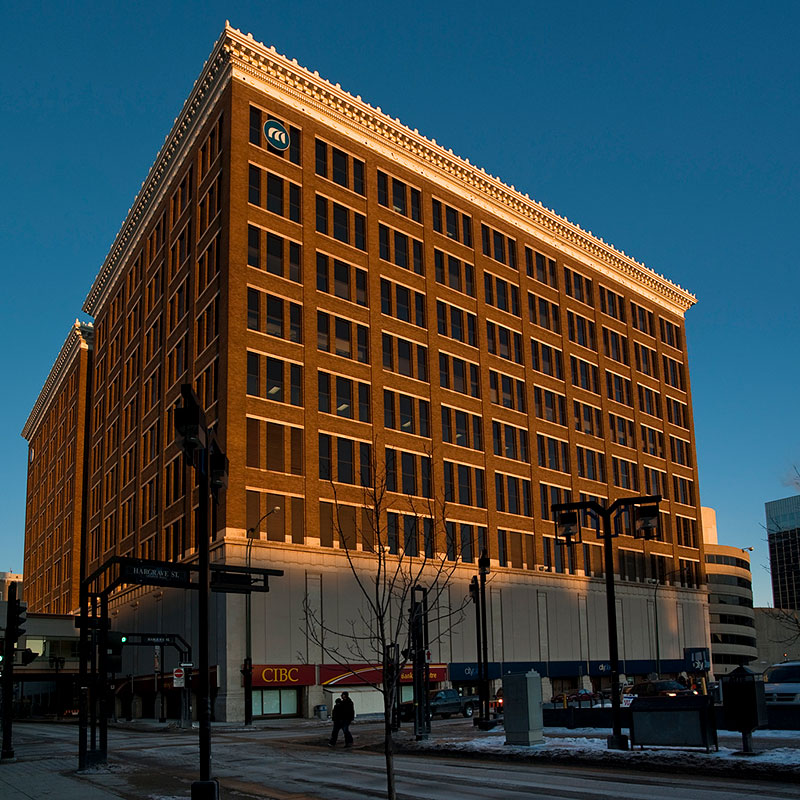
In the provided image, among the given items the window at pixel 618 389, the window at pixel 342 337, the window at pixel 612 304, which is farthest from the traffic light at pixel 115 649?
the window at pixel 612 304

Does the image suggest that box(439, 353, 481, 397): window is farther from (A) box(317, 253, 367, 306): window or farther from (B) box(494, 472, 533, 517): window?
(A) box(317, 253, 367, 306): window

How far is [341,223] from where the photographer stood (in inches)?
2685

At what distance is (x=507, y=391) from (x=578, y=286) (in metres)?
17.9

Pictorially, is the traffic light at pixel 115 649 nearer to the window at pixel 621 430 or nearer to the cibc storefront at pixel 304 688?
the cibc storefront at pixel 304 688

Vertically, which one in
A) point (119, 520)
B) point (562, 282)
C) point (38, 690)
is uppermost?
point (562, 282)

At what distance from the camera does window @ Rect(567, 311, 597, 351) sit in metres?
89.4

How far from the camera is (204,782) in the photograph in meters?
12.4

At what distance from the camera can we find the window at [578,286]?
90.4 metres

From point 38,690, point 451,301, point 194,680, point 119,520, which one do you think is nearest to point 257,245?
point 451,301

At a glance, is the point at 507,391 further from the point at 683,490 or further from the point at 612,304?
the point at 683,490

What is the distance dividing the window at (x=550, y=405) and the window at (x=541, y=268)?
10.5 meters

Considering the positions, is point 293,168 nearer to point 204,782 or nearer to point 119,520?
point 119,520

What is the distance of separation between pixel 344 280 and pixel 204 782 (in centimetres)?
5636

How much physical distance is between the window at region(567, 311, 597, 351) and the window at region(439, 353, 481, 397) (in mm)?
16361
